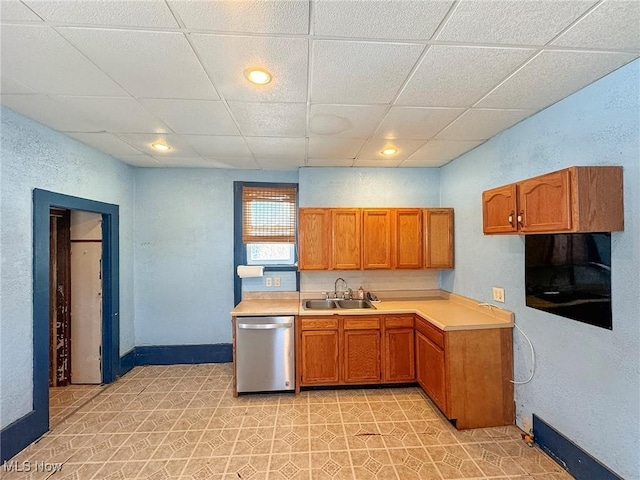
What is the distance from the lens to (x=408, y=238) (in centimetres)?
363

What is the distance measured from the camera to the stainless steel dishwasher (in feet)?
10.2

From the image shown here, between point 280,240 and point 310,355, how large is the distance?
5.14 feet

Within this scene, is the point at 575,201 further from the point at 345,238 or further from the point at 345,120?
the point at 345,238

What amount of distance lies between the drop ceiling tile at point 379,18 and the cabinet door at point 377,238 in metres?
2.26

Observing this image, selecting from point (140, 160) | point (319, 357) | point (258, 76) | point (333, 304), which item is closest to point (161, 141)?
point (140, 160)

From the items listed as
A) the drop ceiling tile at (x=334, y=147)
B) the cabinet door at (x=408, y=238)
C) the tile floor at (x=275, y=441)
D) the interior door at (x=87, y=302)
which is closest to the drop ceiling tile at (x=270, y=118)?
the drop ceiling tile at (x=334, y=147)

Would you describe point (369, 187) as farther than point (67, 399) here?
Yes

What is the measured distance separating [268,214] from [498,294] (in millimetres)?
2859

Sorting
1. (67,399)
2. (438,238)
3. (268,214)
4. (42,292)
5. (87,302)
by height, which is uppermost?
(268,214)

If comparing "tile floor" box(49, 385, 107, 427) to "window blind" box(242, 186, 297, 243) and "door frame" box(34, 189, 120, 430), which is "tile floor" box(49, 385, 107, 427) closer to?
"door frame" box(34, 189, 120, 430)

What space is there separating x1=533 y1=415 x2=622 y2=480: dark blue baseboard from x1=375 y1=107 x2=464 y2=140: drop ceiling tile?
98.5 inches

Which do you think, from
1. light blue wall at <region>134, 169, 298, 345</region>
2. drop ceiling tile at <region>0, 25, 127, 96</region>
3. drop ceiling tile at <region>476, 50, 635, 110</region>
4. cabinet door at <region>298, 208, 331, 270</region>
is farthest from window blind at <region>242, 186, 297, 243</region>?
drop ceiling tile at <region>476, 50, 635, 110</region>

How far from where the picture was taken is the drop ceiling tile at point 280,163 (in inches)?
138

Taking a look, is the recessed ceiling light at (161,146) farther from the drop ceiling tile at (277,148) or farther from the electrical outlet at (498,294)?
the electrical outlet at (498,294)
